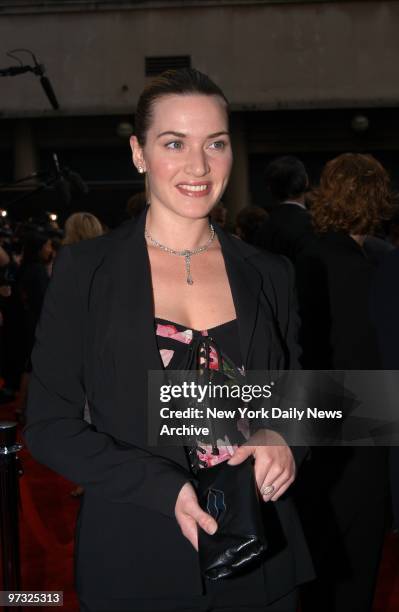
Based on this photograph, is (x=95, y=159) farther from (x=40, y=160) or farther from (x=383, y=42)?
(x=383, y=42)

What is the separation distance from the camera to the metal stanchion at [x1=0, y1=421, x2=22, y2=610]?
2441 millimetres

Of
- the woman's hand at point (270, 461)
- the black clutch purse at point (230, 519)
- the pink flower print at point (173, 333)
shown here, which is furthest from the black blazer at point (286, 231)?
the black clutch purse at point (230, 519)

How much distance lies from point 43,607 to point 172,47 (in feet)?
32.3

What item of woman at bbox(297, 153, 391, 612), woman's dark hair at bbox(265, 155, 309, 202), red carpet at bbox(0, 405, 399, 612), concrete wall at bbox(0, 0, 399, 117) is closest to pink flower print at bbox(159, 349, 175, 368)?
woman at bbox(297, 153, 391, 612)

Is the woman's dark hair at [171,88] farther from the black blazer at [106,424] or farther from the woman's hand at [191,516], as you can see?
the woman's hand at [191,516]

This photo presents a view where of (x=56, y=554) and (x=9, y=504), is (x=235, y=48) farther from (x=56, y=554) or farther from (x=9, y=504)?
(x=9, y=504)

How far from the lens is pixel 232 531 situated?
3.98ft

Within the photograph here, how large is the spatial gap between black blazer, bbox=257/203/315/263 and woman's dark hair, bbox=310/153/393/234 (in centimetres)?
73

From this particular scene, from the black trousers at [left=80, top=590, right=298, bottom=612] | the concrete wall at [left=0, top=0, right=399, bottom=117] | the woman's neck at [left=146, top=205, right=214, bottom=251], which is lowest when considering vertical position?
the black trousers at [left=80, top=590, right=298, bottom=612]

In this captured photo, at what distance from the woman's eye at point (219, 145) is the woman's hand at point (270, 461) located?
0.61 metres

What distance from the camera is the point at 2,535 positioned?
8.20 feet

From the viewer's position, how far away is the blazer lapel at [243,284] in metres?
1.53

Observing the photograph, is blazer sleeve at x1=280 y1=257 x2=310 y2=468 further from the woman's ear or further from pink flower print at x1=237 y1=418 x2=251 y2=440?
the woman's ear

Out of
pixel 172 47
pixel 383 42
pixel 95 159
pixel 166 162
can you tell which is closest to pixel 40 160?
pixel 95 159
